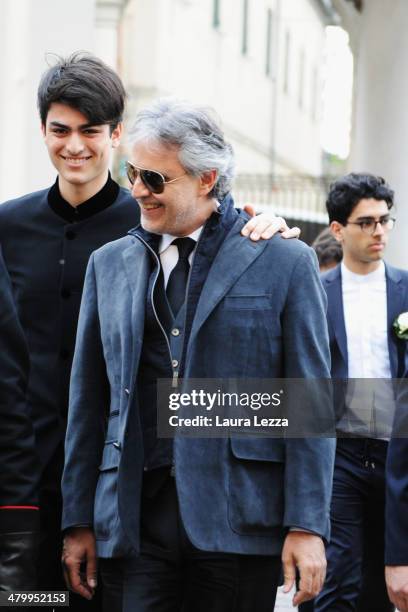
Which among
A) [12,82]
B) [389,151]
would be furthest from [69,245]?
[389,151]

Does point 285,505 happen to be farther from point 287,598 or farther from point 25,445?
point 287,598

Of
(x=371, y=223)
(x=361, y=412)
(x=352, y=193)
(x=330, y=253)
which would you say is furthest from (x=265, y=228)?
(x=330, y=253)

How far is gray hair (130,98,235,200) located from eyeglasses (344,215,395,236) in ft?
9.79

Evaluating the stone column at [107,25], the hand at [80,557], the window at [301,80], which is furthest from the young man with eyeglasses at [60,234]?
the window at [301,80]

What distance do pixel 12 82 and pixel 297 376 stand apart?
8.93 meters

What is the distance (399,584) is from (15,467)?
1.61 meters

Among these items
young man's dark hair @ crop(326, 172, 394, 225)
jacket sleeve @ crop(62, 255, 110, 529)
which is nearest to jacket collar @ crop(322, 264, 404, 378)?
young man's dark hair @ crop(326, 172, 394, 225)

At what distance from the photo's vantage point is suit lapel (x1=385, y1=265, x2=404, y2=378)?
7.26m

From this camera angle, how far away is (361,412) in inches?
283

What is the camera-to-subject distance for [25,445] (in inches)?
172

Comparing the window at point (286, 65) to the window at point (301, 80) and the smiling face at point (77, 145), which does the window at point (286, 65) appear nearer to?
the window at point (301, 80)

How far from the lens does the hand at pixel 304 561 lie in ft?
15.1

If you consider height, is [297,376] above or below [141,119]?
below

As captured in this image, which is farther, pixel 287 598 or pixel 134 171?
pixel 287 598
